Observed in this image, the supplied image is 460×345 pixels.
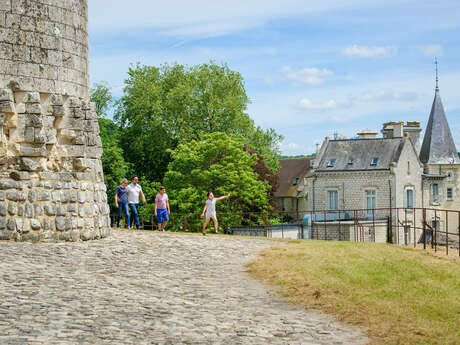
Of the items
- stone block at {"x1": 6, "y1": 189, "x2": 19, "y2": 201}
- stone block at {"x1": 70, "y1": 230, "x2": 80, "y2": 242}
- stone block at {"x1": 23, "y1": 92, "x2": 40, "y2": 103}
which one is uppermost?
stone block at {"x1": 23, "y1": 92, "x2": 40, "y2": 103}

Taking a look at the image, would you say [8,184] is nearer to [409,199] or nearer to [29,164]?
[29,164]

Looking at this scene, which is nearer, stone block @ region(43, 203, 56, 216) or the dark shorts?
stone block @ region(43, 203, 56, 216)

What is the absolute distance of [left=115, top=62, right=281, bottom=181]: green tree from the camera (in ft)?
164

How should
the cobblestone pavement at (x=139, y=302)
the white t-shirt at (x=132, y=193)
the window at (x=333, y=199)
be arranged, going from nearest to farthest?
the cobblestone pavement at (x=139, y=302), the white t-shirt at (x=132, y=193), the window at (x=333, y=199)

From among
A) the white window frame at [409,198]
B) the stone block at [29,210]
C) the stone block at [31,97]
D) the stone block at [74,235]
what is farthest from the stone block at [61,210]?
the white window frame at [409,198]

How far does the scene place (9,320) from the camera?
7.71m

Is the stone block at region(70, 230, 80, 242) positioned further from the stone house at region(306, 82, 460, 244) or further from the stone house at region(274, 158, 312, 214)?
the stone house at region(274, 158, 312, 214)

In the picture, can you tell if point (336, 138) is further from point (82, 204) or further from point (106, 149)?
point (82, 204)

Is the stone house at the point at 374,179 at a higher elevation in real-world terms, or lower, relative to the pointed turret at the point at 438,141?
lower

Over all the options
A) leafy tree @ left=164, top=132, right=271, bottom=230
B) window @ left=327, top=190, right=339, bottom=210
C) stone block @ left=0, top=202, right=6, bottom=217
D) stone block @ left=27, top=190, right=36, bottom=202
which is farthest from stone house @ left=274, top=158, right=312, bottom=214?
stone block @ left=0, top=202, right=6, bottom=217

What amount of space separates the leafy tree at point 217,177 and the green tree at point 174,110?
532 cm

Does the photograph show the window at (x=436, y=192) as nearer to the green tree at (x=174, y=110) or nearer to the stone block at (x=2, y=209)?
the green tree at (x=174, y=110)

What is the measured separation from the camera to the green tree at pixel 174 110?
49.9m

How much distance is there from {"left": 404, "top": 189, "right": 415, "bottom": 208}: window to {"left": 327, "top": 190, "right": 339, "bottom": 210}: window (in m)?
5.75
